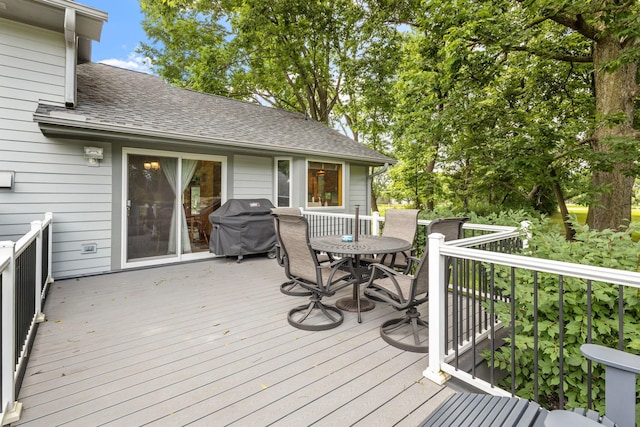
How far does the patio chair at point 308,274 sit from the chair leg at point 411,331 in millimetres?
504

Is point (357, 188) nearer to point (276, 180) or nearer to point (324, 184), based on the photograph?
point (324, 184)

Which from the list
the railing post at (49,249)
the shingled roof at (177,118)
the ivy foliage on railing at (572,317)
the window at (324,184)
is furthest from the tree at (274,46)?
the ivy foliage on railing at (572,317)

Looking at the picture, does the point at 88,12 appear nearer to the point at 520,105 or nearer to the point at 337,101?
the point at 520,105

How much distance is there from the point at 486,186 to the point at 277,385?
812 cm

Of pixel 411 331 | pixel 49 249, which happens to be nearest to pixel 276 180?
pixel 49 249

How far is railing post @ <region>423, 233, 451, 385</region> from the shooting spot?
2.38 metres

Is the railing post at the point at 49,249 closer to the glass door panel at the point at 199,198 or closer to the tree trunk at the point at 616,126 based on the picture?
the glass door panel at the point at 199,198

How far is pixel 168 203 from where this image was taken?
601cm

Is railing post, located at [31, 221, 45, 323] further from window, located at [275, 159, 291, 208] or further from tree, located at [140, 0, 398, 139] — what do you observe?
tree, located at [140, 0, 398, 139]

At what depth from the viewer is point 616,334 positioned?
71.2 inches

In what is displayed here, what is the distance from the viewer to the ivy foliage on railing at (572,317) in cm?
180

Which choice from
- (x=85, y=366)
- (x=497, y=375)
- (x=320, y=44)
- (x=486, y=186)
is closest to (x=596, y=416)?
(x=497, y=375)

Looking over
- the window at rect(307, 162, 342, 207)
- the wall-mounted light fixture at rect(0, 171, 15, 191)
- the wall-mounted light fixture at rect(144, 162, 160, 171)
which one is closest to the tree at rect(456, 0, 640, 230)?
the window at rect(307, 162, 342, 207)

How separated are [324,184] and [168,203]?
12.5 feet
